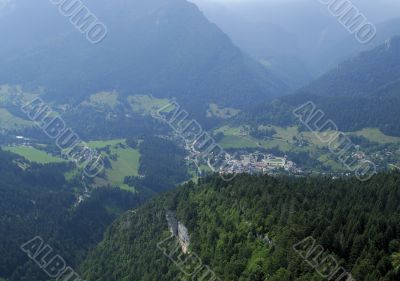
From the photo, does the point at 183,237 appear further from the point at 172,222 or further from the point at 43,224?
the point at 43,224

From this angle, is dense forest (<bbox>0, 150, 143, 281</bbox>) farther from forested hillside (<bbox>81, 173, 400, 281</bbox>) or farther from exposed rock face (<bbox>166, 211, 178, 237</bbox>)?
exposed rock face (<bbox>166, 211, 178, 237</bbox>)

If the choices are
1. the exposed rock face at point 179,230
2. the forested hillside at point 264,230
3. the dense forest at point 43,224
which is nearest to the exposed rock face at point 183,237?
the exposed rock face at point 179,230

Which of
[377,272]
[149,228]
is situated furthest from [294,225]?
[149,228]

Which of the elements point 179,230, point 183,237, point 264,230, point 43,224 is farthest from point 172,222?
point 43,224

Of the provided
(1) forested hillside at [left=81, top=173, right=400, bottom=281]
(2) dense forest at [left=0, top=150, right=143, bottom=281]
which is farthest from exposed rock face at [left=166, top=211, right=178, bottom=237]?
(2) dense forest at [left=0, top=150, right=143, bottom=281]

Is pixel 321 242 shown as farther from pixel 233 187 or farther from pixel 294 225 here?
pixel 233 187

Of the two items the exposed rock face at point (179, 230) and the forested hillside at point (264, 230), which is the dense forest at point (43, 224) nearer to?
the forested hillside at point (264, 230)
